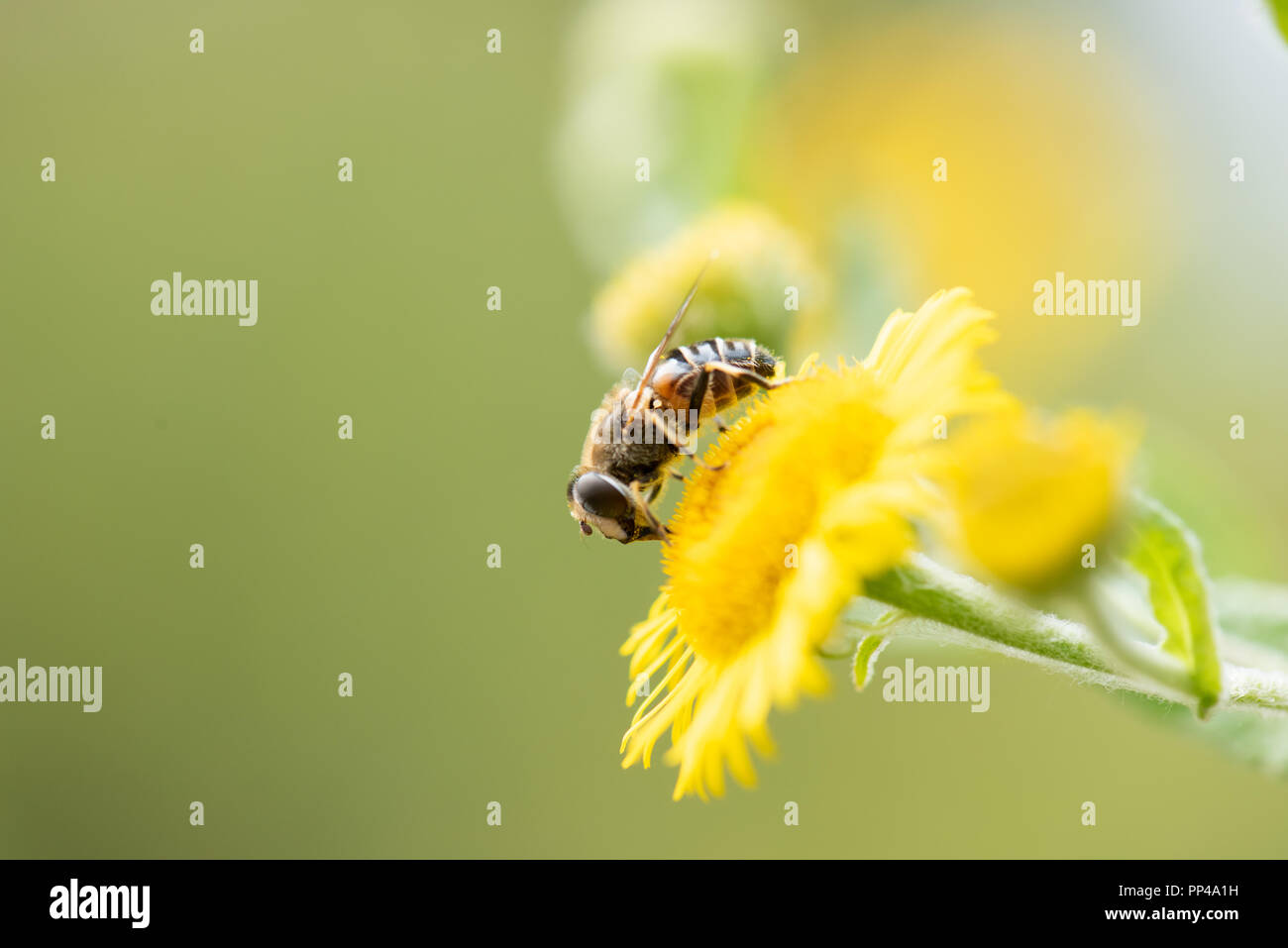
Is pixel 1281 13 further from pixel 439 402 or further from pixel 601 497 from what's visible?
pixel 439 402

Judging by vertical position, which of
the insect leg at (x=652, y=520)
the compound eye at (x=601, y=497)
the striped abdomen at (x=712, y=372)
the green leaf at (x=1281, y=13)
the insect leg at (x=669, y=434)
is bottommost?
the insect leg at (x=652, y=520)

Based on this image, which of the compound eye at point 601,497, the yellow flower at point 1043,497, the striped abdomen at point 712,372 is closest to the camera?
the yellow flower at point 1043,497

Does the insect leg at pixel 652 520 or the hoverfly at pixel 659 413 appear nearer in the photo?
the insect leg at pixel 652 520

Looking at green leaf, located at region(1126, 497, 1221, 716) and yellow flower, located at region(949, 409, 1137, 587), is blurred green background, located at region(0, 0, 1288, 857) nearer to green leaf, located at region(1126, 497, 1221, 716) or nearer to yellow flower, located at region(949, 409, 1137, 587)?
green leaf, located at region(1126, 497, 1221, 716)

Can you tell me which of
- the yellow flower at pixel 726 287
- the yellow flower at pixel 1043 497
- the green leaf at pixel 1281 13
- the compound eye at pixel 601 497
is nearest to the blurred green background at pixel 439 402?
the yellow flower at pixel 726 287

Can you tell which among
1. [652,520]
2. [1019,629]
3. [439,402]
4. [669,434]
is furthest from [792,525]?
[439,402]

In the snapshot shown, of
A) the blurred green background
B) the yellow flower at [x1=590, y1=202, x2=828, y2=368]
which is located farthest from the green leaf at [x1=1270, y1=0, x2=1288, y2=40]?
the blurred green background

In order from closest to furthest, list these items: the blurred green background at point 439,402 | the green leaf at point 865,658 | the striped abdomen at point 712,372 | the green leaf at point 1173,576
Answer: the green leaf at point 1173,576 < the green leaf at point 865,658 < the striped abdomen at point 712,372 < the blurred green background at point 439,402

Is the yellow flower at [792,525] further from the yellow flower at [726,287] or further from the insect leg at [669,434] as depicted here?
the yellow flower at [726,287]
